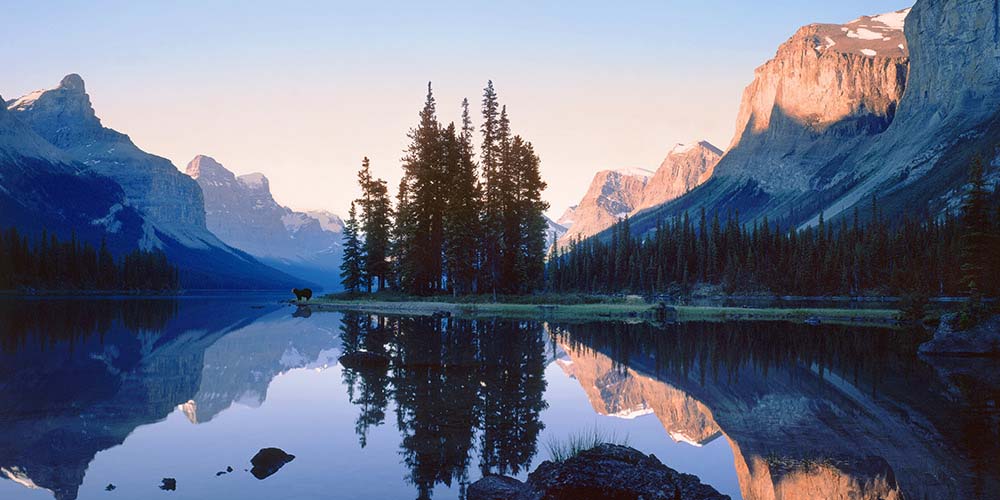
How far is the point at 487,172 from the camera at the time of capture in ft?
262

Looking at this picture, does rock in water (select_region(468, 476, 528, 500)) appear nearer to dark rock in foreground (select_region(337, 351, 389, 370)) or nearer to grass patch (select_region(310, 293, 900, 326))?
dark rock in foreground (select_region(337, 351, 389, 370))

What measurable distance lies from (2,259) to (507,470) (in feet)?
479

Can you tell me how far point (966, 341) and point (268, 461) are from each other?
145ft

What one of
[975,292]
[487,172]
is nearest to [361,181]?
[487,172]

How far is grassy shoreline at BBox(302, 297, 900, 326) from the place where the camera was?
225ft

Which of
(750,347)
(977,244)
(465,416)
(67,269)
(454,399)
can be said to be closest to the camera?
(465,416)

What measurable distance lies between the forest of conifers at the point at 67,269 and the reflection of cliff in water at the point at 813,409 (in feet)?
425

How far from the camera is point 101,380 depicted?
26.3m

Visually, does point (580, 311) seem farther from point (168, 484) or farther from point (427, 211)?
point (168, 484)

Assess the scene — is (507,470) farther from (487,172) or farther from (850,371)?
(487,172)

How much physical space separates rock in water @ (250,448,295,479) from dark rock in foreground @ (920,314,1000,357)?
4052 centimetres

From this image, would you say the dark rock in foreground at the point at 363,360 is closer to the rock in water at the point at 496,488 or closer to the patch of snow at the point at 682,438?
the patch of snow at the point at 682,438

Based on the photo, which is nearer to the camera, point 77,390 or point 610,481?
point 610,481

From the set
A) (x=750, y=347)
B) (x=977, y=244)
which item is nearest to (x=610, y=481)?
(x=750, y=347)
